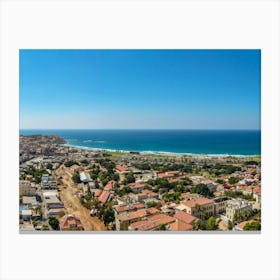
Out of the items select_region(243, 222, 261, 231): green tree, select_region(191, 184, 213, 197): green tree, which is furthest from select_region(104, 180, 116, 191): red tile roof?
select_region(243, 222, 261, 231): green tree

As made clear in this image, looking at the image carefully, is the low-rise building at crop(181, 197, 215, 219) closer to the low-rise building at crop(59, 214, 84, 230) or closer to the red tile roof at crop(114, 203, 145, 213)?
the red tile roof at crop(114, 203, 145, 213)

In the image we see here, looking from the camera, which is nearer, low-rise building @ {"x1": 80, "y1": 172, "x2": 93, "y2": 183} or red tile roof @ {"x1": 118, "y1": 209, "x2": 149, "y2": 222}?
red tile roof @ {"x1": 118, "y1": 209, "x2": 149, "y2": 222}

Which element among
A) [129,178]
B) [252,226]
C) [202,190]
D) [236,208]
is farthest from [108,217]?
[252,226]

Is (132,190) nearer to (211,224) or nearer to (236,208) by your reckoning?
(211,224)
